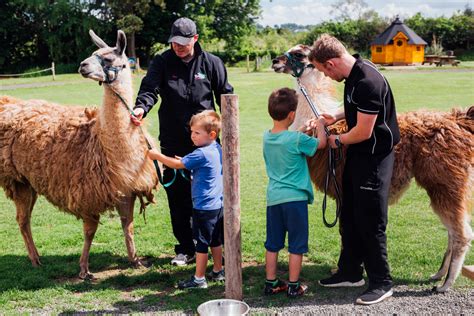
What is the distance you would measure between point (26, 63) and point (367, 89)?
1749 inches

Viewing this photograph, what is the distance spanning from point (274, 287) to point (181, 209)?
142cm

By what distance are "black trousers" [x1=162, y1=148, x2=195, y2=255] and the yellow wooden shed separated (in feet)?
128

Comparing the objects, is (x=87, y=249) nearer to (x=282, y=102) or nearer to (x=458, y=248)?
Answer: (x=282, y=102)

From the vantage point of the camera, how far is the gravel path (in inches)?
163

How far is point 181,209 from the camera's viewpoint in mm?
5465

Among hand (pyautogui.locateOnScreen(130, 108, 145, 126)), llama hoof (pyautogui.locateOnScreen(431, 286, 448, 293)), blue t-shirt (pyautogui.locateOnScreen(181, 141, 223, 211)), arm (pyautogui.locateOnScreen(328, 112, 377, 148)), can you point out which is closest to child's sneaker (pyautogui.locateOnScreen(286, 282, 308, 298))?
blue t-shirt (pyautogui.locateOnScreen(181, 141, 223, 211))

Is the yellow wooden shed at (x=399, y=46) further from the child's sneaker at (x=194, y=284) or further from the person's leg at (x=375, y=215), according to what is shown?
the child's sneaker at (x=194, y=284)

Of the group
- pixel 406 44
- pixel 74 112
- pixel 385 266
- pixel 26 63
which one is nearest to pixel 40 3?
pixel 26 63

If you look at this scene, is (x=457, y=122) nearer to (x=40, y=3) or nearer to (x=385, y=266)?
(x=385, y=266)

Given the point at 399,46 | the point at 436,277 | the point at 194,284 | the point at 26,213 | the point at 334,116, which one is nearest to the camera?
the point at 334,116

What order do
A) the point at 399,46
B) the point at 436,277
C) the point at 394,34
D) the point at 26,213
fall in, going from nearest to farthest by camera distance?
the point at 436,277 → the point at 26,213 → the point at 394,34 → the point at 399,46


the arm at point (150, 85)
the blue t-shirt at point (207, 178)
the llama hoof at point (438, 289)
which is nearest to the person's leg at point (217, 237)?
the blue t-shirt at point (207, 178)

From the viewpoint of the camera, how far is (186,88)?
200 inches

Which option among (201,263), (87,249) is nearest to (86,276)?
(87,249)
